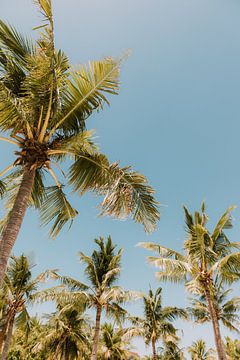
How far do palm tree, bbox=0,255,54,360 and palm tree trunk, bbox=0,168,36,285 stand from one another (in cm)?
1150

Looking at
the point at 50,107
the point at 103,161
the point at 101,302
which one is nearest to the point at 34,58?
the point at 50,107

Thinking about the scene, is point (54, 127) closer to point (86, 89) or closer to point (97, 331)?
point (86, 89)

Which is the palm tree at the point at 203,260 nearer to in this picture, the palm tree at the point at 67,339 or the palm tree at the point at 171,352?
the palm tree at the point at 67,339

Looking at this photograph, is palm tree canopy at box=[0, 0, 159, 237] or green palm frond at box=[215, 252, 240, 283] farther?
green palm frond at box=[215, 252, 240, 283]

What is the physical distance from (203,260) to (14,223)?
1025 centimetres

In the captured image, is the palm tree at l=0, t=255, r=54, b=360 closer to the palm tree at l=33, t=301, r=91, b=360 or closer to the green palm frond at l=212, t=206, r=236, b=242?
the palm tree at l=33, t=301, r=91, b=360

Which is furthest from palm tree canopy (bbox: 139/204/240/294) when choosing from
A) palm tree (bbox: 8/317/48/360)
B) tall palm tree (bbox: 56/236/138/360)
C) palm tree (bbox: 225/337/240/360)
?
palm tree (bbox: 225/337/240/360)

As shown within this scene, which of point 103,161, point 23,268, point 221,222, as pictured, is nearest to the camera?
point 103,161

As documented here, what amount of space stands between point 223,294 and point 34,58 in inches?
704

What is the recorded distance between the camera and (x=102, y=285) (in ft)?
57.4

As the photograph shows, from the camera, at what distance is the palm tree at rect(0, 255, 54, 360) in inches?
638

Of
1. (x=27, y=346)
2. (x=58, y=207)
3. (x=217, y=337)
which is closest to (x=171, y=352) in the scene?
(x=27, y=346)

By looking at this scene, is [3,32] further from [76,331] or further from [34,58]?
[76,331]

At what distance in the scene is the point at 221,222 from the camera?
1418 centimetres
